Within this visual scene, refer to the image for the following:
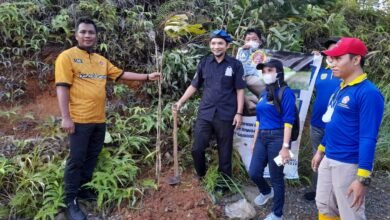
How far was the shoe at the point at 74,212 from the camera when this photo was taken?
13.3ft

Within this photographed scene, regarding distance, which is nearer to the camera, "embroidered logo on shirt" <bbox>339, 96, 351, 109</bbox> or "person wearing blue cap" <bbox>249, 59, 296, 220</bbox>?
"embroidered logo on shirt" <bbox>339, 96, 351, 109</bbox>

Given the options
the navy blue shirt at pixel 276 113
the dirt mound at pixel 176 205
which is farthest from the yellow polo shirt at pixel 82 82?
the navy blue shirt at pixel 276 113

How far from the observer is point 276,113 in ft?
12.9

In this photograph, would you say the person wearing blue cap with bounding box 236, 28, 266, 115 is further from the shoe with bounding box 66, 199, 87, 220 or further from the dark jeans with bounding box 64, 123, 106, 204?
the shoe with bounding box 66, 199, 87, 220

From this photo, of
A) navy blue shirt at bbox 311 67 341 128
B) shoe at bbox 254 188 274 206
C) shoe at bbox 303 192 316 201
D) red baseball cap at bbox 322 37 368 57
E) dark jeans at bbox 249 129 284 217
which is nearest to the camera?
red baseball cap at bbox 322 37 368 57

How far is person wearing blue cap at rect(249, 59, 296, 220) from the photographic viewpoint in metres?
3.85

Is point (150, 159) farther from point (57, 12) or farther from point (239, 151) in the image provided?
point (57, 12)

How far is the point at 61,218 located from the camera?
4.14m

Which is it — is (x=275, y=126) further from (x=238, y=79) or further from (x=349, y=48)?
(x=349, y=48)

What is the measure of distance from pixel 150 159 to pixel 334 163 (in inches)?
105

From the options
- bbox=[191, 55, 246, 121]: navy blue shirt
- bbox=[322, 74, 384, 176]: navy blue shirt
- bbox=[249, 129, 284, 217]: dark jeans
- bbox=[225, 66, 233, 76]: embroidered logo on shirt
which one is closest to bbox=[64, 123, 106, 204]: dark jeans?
bbox=[191, 55, 246, 121]: navy blue shirt

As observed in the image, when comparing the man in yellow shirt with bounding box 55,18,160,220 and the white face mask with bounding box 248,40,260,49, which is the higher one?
the white face mask with bounding box 248,40,260,49

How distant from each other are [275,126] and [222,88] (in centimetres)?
81

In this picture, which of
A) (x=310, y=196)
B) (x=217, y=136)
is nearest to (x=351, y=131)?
(x=217, y=136)
